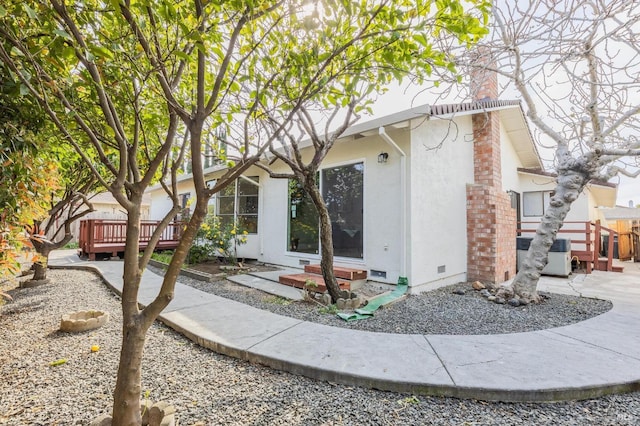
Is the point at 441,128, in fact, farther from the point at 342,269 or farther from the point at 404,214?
the point at 342,269

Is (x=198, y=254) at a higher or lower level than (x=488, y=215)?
lower

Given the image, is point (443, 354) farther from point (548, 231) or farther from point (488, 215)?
point (488, 215)

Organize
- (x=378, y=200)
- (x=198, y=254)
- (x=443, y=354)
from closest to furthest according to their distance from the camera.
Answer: (x=443, y=354), (x=378, y=200), (x=198, y=254)

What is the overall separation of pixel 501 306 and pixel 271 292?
3.72 m

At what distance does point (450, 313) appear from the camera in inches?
168

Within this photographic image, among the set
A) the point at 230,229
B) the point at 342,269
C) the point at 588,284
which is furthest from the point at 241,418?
the point at 588,284

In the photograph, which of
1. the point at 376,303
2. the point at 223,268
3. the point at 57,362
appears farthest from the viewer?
the point at 223,268

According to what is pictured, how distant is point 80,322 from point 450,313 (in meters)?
4.69

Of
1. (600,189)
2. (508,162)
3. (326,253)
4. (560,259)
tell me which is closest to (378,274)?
(326,253)

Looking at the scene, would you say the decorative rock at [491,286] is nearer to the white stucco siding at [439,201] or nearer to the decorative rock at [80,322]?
the white stucco siding at [439,201]

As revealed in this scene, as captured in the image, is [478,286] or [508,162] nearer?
[478,286]

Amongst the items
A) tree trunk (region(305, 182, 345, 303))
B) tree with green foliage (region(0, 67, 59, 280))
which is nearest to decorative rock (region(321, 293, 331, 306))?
tree trunk (region(305, 182, 345, 303))

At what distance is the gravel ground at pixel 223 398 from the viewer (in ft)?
6.56

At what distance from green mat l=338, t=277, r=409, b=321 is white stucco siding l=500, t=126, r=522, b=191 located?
4700 mm
